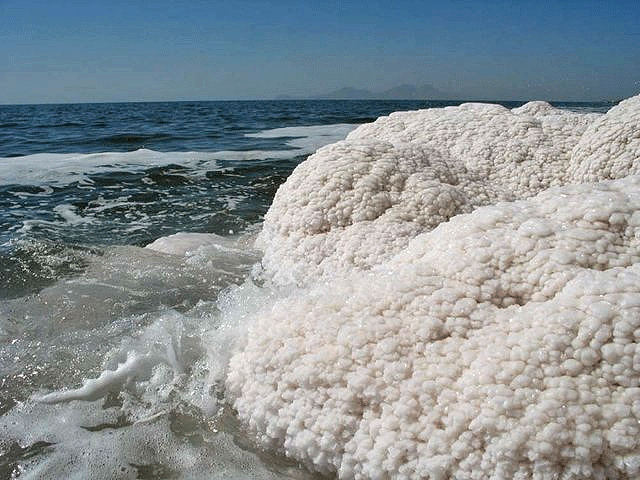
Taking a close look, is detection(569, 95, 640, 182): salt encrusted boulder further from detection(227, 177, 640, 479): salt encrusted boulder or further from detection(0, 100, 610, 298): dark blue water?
detection(0, 100, 610, 298): dark blue water

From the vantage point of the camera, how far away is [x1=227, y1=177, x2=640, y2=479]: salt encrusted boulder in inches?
60.0

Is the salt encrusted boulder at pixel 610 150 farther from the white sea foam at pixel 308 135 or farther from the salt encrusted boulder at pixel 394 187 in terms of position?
the white sea foam at pixel 308 135

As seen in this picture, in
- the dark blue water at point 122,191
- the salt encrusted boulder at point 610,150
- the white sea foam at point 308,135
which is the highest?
the salt encrusted boulder at point 610,150

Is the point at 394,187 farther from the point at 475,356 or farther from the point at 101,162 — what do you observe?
the point at 101,162

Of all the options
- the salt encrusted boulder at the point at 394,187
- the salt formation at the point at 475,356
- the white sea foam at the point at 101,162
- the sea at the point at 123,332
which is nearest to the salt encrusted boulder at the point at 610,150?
the salt encrusted boulder at the point at 394,187

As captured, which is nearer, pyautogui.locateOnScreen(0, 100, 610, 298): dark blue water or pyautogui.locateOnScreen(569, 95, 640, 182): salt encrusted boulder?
pyautogui.locateOnScreen(569, 95, 640, 182): salt encrusted boulder

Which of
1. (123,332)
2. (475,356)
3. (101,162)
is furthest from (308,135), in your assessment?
(475,356)

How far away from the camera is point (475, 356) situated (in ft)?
5.69

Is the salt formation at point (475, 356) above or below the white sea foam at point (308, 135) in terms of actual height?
above

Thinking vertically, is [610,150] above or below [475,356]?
above

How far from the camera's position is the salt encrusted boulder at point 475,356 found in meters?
1.52

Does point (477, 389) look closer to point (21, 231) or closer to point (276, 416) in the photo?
point (276, 416)

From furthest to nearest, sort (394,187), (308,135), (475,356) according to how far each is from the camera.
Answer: (308,135) → (394,187) → (475,356)

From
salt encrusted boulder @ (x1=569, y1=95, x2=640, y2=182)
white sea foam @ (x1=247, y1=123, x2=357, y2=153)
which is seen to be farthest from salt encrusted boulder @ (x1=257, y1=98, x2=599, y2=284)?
white sea foam @ (x1=247, y1=123, x2=357, y2=153)
